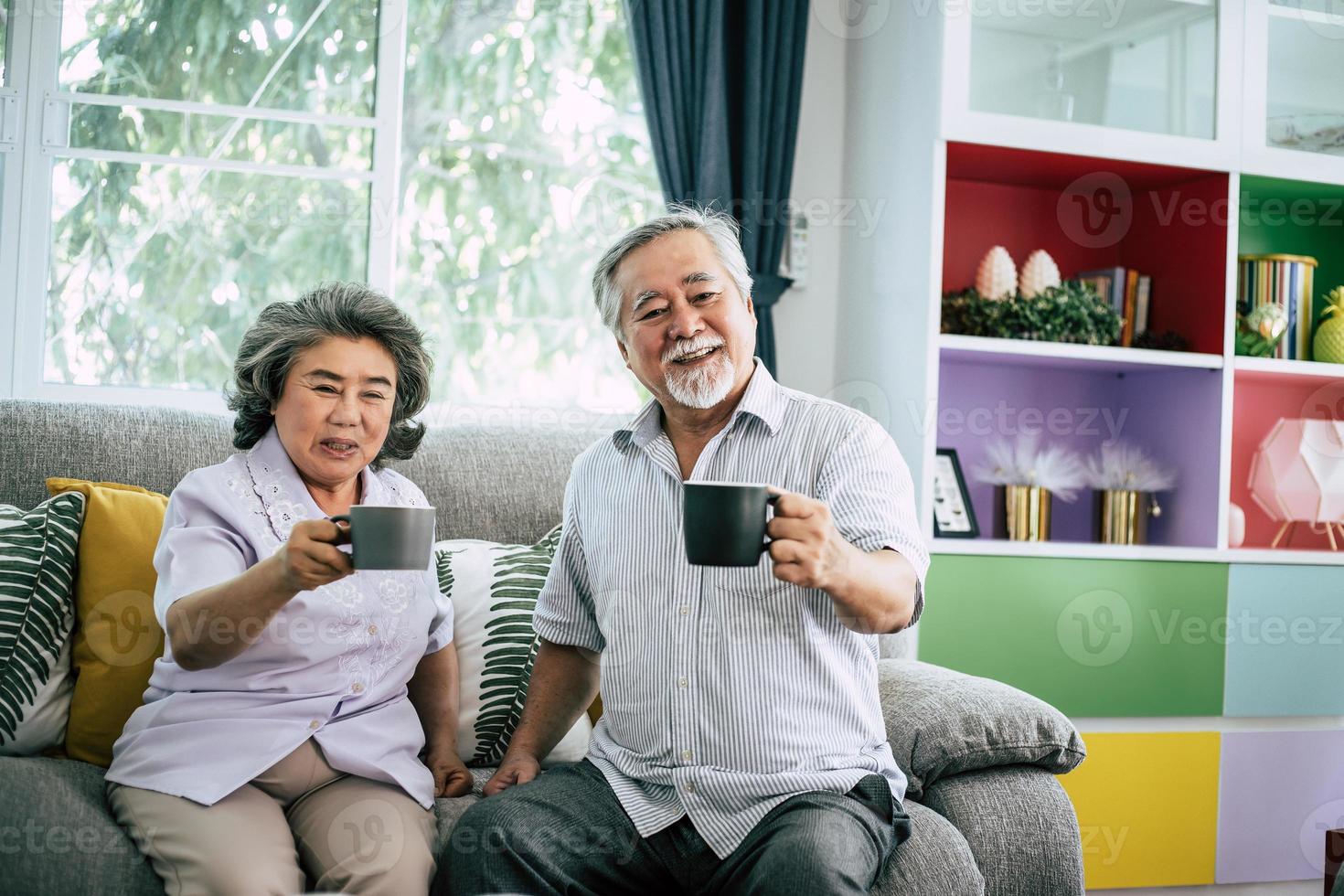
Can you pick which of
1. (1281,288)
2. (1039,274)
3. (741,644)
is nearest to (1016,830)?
(741,644)

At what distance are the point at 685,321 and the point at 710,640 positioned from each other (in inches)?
17.1

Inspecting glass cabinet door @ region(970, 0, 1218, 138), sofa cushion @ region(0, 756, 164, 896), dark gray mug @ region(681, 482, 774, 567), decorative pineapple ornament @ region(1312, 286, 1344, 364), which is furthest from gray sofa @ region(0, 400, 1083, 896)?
decorative pineapple ornament @ region(1312, 286, 1344, 364)

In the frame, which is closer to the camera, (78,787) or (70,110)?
(78,787)

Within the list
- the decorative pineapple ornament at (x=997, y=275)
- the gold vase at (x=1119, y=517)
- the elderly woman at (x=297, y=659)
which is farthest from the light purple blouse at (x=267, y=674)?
the gold vase at (x=1119, y=517)

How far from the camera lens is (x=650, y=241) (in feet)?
5.44

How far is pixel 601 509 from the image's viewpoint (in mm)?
1666

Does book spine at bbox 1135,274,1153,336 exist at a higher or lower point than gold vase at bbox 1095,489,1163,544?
higher

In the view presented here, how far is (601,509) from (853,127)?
186 centimetres

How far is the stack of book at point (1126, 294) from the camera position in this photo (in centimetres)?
299

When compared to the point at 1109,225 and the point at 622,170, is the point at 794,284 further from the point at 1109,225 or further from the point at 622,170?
the point at 1109,225

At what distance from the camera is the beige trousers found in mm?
1313

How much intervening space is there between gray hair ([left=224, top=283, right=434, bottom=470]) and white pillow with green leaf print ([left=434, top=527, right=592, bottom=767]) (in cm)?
34

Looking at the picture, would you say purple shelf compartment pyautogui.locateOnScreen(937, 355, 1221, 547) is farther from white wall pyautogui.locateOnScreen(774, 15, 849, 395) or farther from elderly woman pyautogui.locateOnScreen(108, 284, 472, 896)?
elderly woman pyautogui.locateOnScreen(108, 284, 472, 896)

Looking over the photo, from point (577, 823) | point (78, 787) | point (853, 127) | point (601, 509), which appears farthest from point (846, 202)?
point (78, 787)
